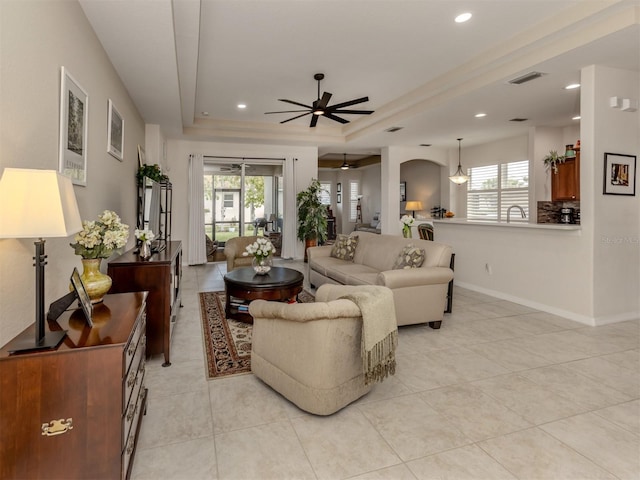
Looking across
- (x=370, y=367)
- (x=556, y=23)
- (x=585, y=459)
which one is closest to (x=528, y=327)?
(x=585, y=459)

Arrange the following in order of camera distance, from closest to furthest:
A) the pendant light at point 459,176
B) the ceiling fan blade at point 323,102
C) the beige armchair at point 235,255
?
the ceiling fan blade at point 323,102
the beige armchair at point 235,255
the pendant light at point 459,176

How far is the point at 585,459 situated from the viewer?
6.24 feet

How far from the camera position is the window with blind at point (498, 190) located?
774cm

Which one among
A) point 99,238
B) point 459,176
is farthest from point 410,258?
point 459,176

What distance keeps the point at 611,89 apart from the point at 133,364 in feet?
16.9

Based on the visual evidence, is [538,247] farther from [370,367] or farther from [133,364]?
[133,364]

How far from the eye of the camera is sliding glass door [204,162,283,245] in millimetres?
8328

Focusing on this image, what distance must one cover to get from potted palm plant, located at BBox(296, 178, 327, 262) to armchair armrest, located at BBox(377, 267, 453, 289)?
4.58m

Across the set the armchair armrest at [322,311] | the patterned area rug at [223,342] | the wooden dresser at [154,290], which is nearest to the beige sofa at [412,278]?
the patterned area rug at [223,342]

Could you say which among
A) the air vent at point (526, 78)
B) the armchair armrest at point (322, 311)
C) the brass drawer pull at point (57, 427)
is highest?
the air vent at point (526, 78)

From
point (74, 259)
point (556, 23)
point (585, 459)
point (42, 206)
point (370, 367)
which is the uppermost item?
point (556, 23)

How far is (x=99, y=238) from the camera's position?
2094 mm

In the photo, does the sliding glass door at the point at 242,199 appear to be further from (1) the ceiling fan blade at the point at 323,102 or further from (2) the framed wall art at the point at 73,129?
(2) the framed wall art at the point at 73,129

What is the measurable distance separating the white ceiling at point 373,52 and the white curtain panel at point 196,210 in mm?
1445
